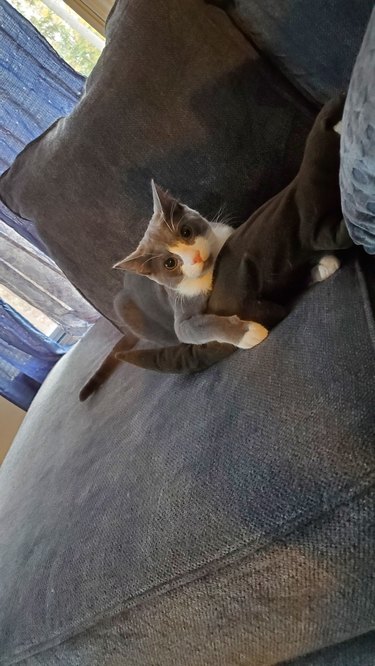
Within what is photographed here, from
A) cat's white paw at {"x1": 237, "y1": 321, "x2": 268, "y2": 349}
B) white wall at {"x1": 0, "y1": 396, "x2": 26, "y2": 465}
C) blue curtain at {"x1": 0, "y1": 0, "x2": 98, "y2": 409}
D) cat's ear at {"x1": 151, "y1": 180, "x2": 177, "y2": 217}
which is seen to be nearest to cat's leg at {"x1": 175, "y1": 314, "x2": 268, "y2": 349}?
cat's white paw at {"x1": 237, "y1": 321, "x2": 268, "y2": 349}

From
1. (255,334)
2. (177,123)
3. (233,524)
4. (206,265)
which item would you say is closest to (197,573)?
(233,524)

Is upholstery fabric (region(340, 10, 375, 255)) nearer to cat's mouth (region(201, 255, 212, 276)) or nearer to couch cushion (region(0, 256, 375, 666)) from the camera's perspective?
couch cushion (region(0, 256, 375, 666))

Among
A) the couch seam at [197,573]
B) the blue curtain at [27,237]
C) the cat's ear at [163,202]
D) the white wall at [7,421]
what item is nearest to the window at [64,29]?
the blue curtain at [27,237]

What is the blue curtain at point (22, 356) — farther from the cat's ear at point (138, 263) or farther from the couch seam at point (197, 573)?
the couch seam at point (197, 573)

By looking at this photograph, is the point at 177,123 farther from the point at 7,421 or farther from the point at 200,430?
the point at 7,421

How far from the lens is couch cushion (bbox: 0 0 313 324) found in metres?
1.03

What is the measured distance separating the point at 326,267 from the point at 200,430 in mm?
283

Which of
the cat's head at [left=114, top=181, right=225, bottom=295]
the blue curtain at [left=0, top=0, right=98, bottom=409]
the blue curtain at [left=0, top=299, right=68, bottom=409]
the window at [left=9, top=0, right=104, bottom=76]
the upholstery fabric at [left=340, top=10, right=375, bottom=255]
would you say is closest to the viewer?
the upholstery fabric at [left=340, top=10, right=375, bottom=255]

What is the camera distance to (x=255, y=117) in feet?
3.38

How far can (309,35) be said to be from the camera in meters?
0.92

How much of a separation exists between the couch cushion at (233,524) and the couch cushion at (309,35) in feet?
1.42

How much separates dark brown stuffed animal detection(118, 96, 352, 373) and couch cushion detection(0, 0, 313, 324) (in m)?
0.26

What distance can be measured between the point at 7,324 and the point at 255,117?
1.27 metres

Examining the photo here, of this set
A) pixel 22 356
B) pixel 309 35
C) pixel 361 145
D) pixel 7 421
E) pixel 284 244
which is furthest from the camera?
pixel 7 421
